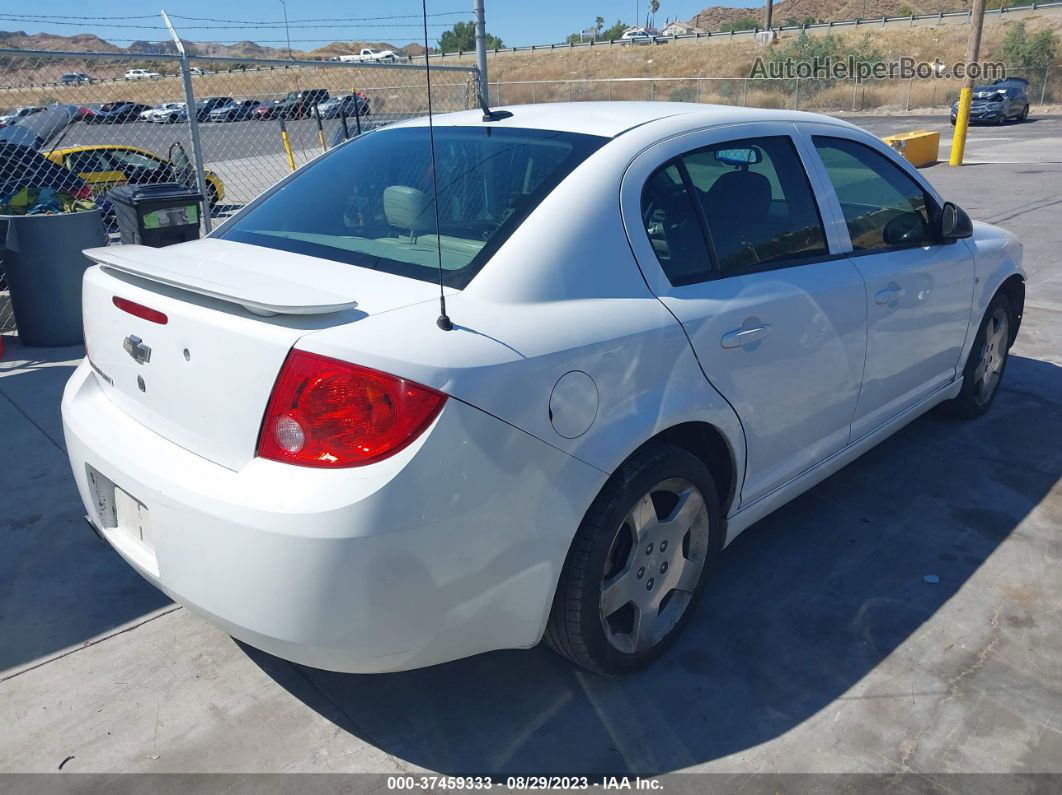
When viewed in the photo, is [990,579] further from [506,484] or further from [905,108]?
[905,108]

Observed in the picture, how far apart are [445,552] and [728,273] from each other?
56.8 inches

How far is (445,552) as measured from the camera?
2.12 m

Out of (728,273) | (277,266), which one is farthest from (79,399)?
(728,273)

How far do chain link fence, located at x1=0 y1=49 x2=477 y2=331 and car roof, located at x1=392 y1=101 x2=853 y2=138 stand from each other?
3.47 metres

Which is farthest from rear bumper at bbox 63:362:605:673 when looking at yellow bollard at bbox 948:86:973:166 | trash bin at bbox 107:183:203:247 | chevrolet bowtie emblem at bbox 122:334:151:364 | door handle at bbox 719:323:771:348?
yellow bollard at bbox 948:86:973:166

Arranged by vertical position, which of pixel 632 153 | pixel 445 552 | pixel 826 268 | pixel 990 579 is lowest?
pixel 990 579

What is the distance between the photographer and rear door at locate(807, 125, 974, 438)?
358 centimetres

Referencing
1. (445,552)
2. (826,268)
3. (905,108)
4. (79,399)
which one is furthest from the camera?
(905,108)

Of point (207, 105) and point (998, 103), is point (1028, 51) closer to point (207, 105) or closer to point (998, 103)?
point (998, 103)

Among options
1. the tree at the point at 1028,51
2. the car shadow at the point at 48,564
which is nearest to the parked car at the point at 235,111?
the car shadow at the point at 48,564

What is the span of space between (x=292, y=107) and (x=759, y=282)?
820cm

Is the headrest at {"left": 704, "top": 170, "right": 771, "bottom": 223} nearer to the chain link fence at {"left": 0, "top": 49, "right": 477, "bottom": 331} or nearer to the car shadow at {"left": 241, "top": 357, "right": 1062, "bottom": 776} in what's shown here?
the car shadow at {"left": 241, "top": 357, "right": 1062, "bottom": 776}

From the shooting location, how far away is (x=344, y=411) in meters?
2.09

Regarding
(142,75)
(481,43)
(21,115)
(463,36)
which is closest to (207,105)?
(142,75)
